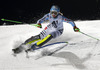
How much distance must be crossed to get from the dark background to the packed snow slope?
490 mm

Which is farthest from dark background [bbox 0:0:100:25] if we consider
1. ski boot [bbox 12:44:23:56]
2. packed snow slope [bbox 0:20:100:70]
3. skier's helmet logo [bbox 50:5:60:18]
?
skier's helmet logo [bbox 50:5:60:18]

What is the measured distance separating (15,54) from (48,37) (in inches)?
27.9

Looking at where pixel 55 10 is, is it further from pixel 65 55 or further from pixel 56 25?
pixel 65 55

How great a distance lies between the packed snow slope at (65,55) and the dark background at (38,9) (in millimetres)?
490

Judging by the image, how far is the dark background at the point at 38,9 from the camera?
4.12m

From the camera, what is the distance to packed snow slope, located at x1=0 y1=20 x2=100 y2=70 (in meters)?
2.31

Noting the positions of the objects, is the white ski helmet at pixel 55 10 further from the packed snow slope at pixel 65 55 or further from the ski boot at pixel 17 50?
the ski boot at pixel 17 50

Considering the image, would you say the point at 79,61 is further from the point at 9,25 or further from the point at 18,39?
the point at 9,25

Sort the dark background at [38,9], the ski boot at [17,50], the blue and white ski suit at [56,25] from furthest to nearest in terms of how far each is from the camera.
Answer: the dark background at [38,9] < the ski boot at [17,50] < the blue and white ski suit at [56,25]

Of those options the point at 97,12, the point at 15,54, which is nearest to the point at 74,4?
the point at 97,12

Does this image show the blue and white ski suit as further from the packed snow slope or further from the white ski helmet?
the packed snow slope

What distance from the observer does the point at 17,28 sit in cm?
404

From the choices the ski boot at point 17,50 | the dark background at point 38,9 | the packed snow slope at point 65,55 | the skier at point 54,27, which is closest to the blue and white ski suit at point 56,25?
the skier at point 54,27

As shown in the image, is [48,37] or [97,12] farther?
[97,12]
